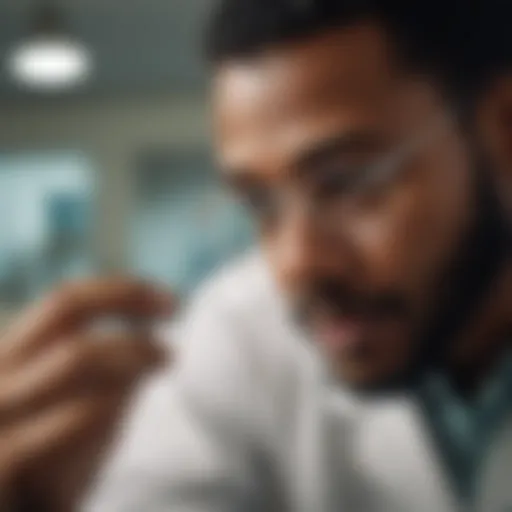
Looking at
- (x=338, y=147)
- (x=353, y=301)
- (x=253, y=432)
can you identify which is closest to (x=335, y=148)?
(x=338, y=147)

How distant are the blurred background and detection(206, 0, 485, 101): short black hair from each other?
6cm

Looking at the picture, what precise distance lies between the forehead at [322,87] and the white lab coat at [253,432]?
0.33 ft

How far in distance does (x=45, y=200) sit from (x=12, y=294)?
0.25ft

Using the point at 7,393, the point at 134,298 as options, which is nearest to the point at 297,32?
the point at 134,298

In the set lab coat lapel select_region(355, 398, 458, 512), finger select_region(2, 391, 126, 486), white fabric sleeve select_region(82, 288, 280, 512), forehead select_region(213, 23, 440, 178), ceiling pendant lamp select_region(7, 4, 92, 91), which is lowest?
lab coat lapel select_region(355, 398, 458, 512)

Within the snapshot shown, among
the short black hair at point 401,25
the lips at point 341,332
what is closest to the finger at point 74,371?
the lips at point 341,332

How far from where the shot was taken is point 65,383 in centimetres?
80

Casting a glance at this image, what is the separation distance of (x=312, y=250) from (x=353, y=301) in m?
0.05

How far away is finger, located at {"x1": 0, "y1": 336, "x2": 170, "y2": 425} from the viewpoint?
785 mm

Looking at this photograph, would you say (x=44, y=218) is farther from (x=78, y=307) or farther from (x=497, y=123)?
(x=497, y=123)

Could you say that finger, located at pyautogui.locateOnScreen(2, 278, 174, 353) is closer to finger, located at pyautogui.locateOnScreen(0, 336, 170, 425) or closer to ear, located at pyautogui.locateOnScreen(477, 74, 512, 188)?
finger, located at pyautogui.locateOnScreen(0, 336, 170, 425)

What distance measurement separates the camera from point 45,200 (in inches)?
32.5

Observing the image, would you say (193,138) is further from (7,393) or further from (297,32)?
(7,393)

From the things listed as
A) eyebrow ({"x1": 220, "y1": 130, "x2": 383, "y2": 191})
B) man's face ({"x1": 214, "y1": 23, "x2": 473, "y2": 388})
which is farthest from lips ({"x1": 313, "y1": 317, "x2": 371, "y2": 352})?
eyebrow ({"x1": 220, "y1": 130, "x2": 383, "y2": 191})
